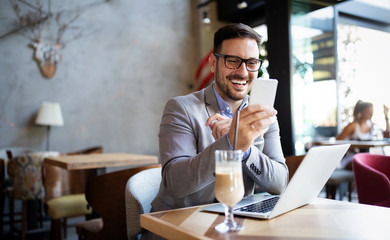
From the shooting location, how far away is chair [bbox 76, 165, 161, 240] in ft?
5.99

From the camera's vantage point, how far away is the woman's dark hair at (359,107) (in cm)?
377

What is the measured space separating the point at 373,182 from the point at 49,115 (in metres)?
3.94

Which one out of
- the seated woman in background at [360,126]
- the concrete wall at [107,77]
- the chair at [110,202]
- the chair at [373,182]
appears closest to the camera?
the chair at [110,202]

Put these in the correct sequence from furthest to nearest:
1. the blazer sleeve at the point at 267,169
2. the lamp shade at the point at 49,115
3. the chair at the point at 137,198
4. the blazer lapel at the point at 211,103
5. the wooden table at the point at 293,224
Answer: the lamp shade at the point at 49,115 → the blazer lapel at the point at 211,103 → the chair at the point at 137,198 → the blazer sleeve at the point at 267,169 → the wooden table at the point at 293,224

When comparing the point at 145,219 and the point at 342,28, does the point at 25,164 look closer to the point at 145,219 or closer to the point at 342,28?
the point at 145,219

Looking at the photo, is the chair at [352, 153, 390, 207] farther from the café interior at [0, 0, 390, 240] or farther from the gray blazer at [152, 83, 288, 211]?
→ the gray blazer at [152, 83, 288, 211]

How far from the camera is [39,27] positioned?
4879mm

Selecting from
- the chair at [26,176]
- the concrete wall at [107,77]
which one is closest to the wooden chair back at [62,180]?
the chair at [26,176]

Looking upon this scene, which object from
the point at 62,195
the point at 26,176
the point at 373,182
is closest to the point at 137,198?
the point at 373,182

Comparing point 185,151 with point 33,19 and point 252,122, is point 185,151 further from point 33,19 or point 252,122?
point 33,19

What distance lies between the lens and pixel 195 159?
1.15 m

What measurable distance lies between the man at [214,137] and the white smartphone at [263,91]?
0.44ft

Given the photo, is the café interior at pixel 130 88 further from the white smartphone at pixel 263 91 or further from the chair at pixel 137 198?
the white smartphone at pixel 263 91

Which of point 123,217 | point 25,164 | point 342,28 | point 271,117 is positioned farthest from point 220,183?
point 342,28
